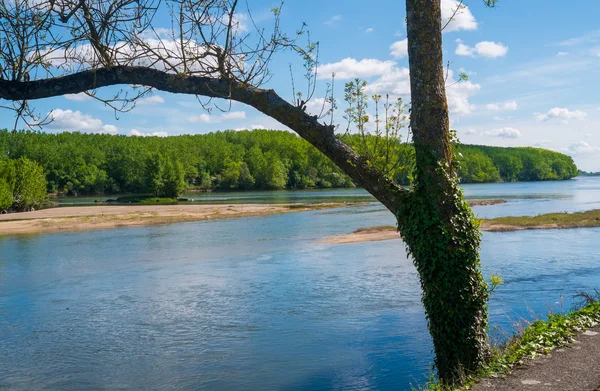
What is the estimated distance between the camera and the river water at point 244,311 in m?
11.5

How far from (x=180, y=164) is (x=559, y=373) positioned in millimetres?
100748

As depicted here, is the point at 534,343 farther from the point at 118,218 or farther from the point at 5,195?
the point at 5,195

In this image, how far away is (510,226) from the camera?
117ft

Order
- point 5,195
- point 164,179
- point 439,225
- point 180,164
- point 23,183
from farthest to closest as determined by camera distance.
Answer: point 180,164 → point 164,179 → point 23,183 → point 5,195 → point 439,225

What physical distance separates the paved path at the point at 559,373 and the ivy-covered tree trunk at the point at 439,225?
0.94 metres

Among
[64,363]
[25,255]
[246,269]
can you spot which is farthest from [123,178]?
[64,363]

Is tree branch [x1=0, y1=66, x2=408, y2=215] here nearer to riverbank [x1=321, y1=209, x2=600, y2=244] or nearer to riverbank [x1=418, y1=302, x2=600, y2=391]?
riverbank [x1=418, y1=302, x2=600, y2=391]

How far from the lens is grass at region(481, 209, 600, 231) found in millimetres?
35250

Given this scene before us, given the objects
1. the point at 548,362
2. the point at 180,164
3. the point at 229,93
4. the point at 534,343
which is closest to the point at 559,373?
the point at 548,362

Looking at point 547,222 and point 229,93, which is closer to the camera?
point 229,93

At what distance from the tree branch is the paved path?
8.30 ft

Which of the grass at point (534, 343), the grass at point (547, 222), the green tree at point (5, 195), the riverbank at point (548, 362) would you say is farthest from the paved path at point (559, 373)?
the green tree at point (5, 195)

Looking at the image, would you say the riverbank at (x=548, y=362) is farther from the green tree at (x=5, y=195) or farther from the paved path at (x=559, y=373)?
the green tree at (x=5, y=195)

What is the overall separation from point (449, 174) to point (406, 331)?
6798 millimetres
